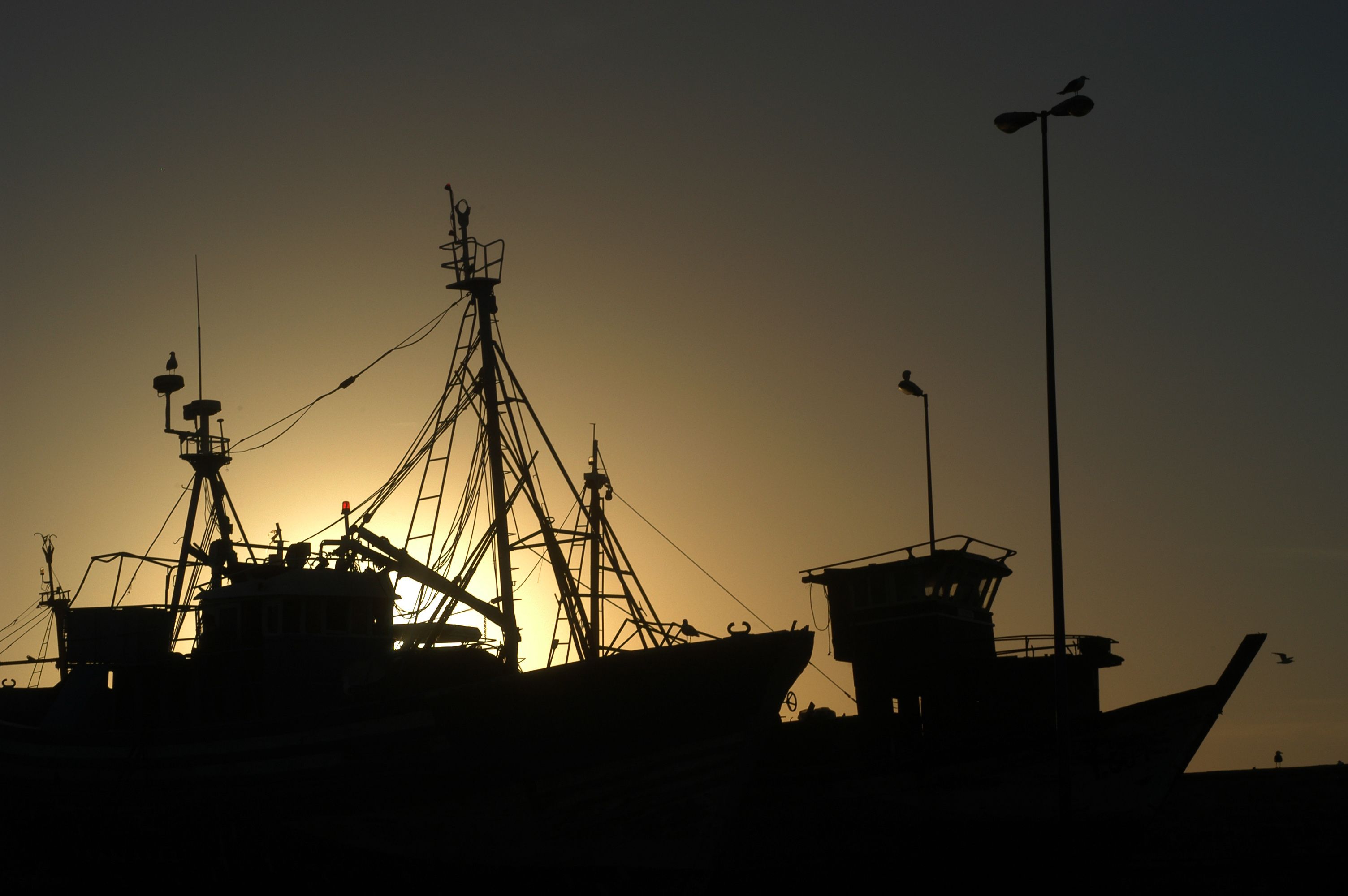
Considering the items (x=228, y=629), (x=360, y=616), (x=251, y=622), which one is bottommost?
(x=228, y=629)

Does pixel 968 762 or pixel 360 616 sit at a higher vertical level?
pixel 360 616

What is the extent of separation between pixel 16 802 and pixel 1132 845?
30.1 metres

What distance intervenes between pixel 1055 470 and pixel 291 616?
19453 mm

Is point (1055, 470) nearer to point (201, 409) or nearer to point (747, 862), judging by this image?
point (747, 862)

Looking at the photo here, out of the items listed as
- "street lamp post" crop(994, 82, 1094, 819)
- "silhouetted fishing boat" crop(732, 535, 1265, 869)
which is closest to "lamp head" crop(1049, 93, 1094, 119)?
"street lamp post" crop(994, 82, 1094, 819)

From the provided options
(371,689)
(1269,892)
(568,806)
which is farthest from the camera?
(1269,892)

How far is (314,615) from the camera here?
108ft

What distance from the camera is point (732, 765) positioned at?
2845 centimetres

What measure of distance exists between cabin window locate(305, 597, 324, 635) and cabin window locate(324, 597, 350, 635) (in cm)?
16

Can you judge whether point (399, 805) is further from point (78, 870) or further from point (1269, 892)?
point (1269, 892)

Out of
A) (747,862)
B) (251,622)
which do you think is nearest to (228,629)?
(251,622)

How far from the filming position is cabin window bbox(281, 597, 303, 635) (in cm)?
3259

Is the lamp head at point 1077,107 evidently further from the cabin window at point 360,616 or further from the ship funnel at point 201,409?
the ship funnel at point 201,409

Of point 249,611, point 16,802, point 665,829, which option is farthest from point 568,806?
point 16,802
